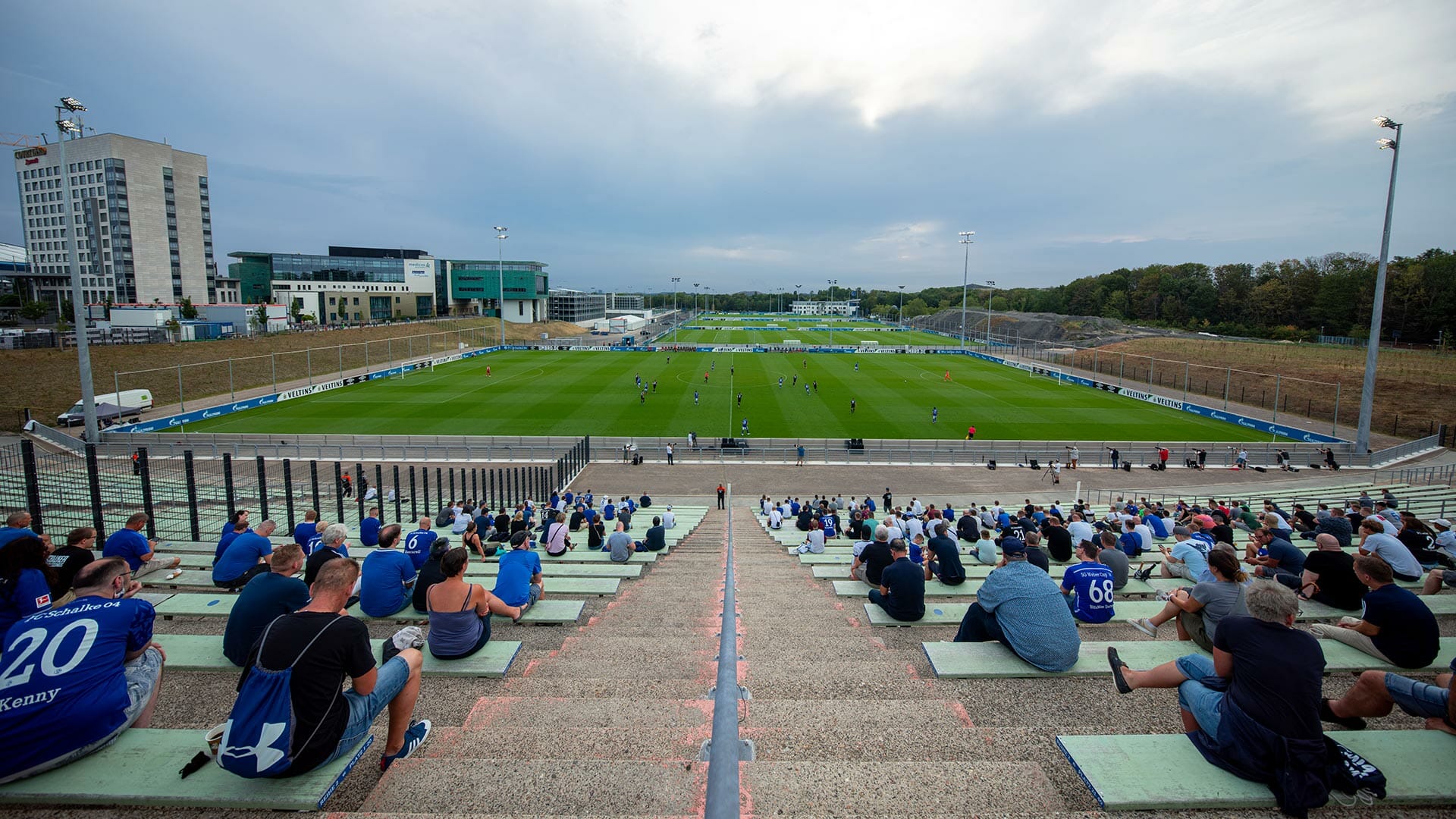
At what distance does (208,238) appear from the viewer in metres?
105

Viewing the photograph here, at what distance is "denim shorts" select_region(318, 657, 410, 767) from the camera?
12.9ft

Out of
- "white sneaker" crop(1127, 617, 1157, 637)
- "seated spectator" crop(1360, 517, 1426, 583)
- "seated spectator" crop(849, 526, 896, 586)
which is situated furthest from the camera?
"seated spectator" crop(1360, 517, 1426, 583)

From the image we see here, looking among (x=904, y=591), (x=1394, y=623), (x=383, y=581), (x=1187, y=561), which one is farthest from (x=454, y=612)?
(x=1187, y=561)

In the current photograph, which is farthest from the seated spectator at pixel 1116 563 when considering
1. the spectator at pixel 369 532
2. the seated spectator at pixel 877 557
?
the spectator at pixel 369 532

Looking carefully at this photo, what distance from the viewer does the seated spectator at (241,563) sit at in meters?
8.08

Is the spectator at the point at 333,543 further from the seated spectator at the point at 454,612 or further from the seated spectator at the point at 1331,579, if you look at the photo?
the seated spectator at the point at 1331,579

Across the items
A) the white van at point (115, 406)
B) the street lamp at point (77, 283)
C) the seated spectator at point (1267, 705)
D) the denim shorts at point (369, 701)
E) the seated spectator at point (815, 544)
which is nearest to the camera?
the seated spectator at point (1267, 705)

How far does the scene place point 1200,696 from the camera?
14.1 feet

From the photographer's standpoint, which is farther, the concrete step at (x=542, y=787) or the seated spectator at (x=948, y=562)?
the seated spectator at (x=948, y=562)

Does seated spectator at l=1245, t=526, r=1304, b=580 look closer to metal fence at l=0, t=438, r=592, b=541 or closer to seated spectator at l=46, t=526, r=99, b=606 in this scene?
seated spectator at l=46, t=526, r=99, b=606

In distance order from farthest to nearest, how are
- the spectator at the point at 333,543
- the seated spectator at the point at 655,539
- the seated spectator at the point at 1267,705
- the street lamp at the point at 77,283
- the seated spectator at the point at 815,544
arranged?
the street lamp at the point at 77,283
the seated spectator at the point at 655,539
the seated spectator at the point at 815,544
the spectator at the point at 333,543
the seated spectator at the point at 1267,705

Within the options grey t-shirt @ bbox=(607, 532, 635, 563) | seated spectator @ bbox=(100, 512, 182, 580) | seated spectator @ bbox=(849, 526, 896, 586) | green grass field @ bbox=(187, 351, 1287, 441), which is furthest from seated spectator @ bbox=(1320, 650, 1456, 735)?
green grass field @ bbox=(187, 351, 1287, 441)

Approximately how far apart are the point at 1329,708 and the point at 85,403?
4459 cm

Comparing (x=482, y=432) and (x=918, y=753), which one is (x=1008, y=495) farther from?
(x=482, y=432)
